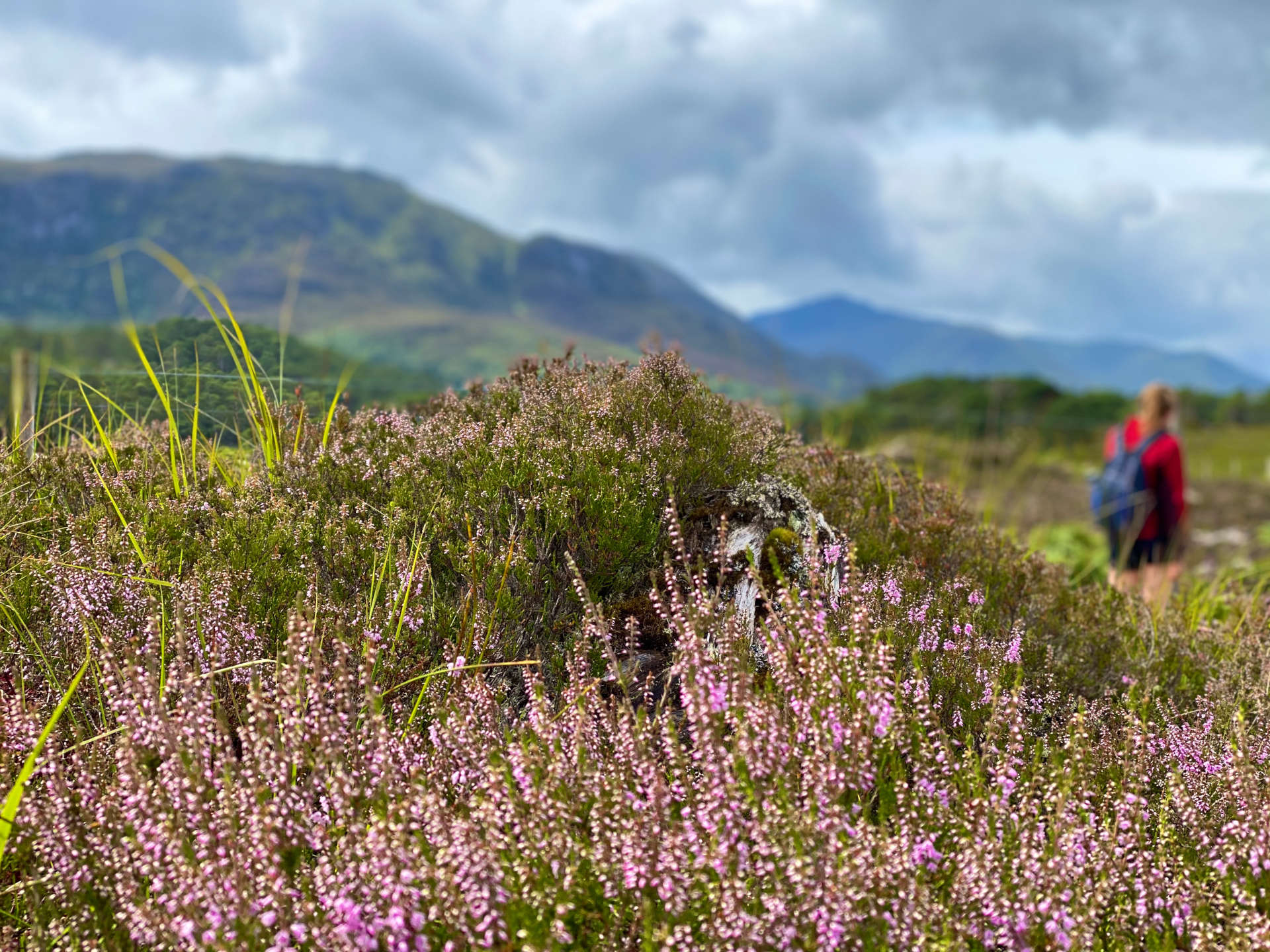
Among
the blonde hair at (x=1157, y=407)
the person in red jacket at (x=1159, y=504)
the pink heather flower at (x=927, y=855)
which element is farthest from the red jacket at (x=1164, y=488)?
the pink heather flower at (x=927, y=855)

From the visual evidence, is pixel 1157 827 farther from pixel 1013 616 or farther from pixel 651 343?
pixel 651 343

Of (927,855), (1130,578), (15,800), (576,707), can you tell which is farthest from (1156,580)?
(15,800)

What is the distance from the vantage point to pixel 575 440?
381 cm

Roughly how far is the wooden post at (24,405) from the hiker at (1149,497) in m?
7.73

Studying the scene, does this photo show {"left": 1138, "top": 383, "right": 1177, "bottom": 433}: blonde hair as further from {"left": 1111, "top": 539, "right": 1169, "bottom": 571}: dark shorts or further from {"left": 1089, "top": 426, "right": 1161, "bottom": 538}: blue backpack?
{"left": 1111, "top": 539, "right": 1169, "bottom": 571}: dark shorts

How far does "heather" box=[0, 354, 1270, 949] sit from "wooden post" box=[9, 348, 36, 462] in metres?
0.26

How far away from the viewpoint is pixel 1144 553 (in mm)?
7824

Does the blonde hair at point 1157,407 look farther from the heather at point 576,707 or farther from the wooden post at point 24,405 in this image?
the wooden post at point 24,405

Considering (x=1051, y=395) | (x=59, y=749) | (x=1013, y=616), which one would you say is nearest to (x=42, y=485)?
(x=59, y=749)

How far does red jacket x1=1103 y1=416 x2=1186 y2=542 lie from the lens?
7762 mm

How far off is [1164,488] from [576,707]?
706cm

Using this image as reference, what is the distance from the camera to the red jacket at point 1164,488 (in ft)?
25.5

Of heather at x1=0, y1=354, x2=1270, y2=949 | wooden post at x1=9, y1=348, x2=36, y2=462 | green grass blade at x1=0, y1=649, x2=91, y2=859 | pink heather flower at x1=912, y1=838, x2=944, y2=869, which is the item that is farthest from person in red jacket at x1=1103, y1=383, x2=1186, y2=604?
wooden post at x1=9, y1=348, x2=36, y2=462

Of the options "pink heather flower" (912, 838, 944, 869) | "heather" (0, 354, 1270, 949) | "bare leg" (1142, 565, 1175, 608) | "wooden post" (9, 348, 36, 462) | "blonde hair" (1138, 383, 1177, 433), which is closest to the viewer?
"heather" (0, 354, 1270, 949)
